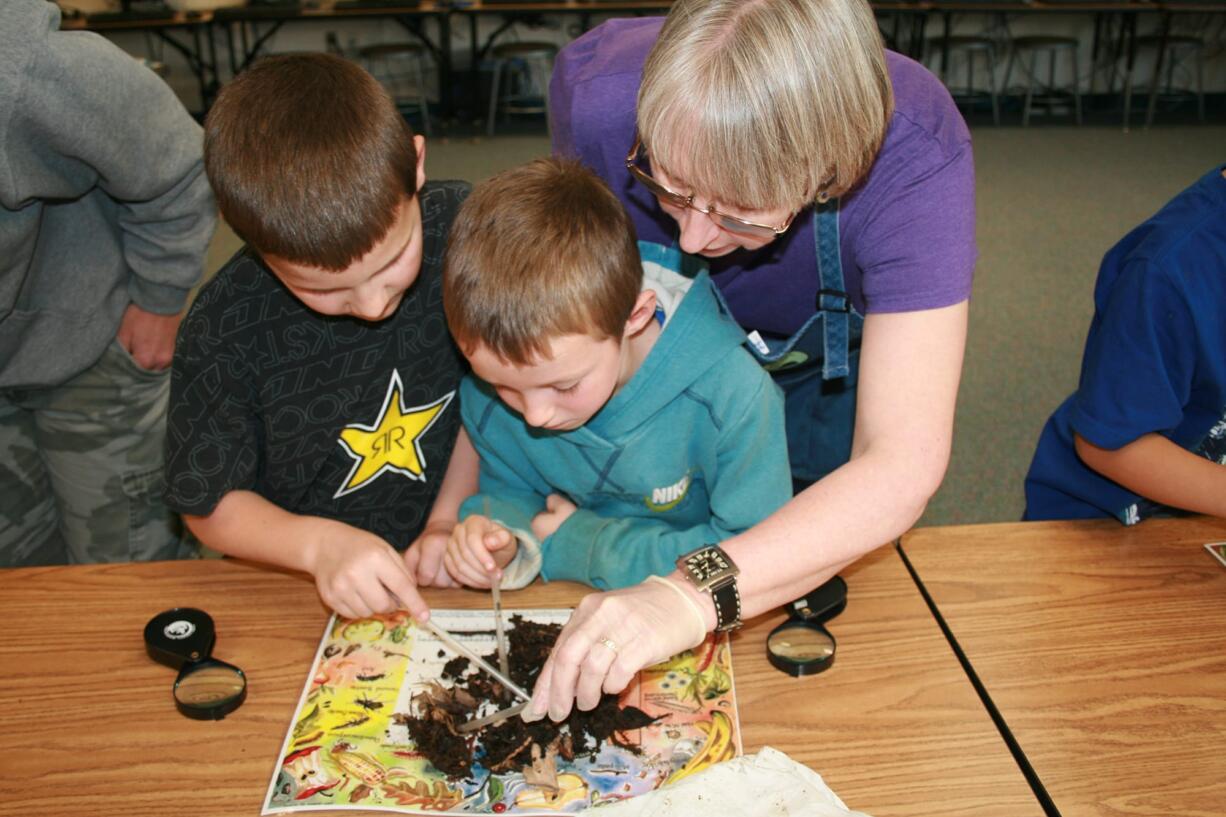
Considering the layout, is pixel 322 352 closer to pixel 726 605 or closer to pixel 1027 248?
pixel 726 605

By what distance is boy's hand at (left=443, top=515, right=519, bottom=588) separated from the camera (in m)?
1.12

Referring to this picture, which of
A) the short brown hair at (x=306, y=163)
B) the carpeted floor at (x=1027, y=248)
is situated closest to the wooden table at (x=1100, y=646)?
the short brown hair at (x=306, y=163)

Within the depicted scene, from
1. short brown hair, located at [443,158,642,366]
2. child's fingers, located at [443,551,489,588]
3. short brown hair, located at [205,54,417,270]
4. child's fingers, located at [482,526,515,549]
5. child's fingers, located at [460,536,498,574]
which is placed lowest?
child's fingers, located at [443,551,489,588]

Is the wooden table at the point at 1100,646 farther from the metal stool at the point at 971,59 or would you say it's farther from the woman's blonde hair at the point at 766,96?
the metal stool at the point at 971,59

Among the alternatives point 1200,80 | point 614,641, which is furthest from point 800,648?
point 1200,80

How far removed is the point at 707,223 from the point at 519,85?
6218mm

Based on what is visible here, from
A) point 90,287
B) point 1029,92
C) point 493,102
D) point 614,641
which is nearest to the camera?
point 614,641

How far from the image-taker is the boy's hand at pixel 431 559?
4.00ft

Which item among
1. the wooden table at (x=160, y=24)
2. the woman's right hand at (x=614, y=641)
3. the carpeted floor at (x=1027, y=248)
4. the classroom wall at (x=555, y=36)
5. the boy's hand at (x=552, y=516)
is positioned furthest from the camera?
the classroom wall at (x=555, y=36)

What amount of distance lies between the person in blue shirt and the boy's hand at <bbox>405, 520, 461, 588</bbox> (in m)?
0.84

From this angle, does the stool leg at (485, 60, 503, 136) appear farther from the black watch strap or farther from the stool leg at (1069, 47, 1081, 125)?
the black watch strap

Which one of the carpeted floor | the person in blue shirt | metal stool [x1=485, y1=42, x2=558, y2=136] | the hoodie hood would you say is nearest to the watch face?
the hoodie hood

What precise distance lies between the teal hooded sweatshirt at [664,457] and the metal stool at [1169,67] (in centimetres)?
617

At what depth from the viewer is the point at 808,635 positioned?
1100 millimetres
